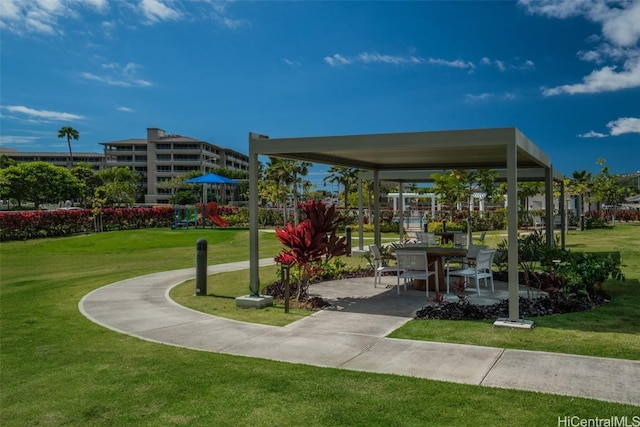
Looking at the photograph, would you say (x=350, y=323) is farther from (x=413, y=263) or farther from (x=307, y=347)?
(x=413, y=263)

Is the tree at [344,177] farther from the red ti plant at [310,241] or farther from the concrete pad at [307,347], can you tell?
the concrete pad at [307,347]

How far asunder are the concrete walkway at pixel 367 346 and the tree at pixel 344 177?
108ft

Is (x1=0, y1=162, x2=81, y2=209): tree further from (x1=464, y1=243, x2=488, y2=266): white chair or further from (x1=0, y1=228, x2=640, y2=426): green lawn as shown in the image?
(x1=0, y1=228, x2=640, y2=426): green lawn

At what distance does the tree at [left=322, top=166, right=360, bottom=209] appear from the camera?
43.6 meters

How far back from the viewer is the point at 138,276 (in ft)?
43.2

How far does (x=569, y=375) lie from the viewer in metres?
5.11

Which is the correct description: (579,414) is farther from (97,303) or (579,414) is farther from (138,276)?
(138,276)

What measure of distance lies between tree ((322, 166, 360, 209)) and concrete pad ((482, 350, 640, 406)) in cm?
3613

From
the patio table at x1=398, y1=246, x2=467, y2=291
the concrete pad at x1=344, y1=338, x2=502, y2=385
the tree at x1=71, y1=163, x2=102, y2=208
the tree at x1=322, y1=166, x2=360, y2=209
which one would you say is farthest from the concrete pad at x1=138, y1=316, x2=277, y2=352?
the tree at x1=71, y1=163, x2=102, y2=208

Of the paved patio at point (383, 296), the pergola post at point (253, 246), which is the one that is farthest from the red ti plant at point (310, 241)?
the paved patio at point (383, 296)

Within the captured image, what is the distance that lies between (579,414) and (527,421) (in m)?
0.48

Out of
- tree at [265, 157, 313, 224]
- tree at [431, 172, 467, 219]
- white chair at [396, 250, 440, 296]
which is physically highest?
tree at [265, 157, 313, 224]

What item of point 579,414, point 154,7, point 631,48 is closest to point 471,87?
point 631,48

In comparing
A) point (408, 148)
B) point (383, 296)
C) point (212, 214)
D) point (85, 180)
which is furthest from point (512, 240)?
point (85, 180)
